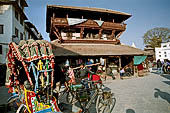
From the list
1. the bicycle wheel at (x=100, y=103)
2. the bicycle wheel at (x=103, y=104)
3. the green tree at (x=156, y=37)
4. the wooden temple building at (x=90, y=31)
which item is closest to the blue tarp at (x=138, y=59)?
the wooden temple building at (x=90, y=31)

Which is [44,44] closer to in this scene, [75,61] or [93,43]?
[75,61]

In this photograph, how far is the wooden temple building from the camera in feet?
46.2

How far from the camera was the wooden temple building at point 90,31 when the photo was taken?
1409 centimetres

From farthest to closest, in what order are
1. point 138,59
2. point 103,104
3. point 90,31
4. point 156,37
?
point 156,37
point 90,31
point 138,59
point 103,104

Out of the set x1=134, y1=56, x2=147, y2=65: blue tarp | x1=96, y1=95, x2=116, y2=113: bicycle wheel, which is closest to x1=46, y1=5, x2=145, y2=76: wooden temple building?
x1=134, y1=56, x2=147, y2=65: blue tarp

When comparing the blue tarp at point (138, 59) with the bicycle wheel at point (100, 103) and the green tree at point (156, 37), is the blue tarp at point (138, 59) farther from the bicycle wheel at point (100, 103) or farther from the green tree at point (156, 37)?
the green tree at point (156, 37)

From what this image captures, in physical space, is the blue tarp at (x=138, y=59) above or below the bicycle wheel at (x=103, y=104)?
above

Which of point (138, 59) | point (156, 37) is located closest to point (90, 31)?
point (138, 59)

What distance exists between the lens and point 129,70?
14953mm

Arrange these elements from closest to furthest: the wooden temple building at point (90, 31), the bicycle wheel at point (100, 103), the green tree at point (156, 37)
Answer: the bicycle wheel at point (100, 103) → the wooden temple building at point (90, 31) → the green tree at point (156, 37)

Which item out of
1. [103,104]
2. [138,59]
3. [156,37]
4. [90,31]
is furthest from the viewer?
[156,37]

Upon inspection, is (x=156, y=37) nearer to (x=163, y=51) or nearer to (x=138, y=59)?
(x=163, y=51)

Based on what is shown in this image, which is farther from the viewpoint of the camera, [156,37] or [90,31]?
[156,37]

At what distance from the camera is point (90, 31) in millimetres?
17641
